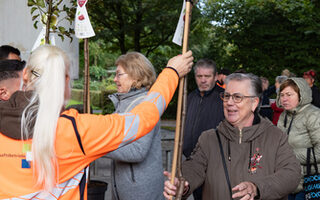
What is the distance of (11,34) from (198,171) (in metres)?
5.83

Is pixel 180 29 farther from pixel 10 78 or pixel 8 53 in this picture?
pixel 8 53

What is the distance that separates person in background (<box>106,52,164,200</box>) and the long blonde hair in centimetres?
116

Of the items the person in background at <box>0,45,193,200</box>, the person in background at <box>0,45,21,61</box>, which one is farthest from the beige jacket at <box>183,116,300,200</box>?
the person in background at <box>0,45,21,61</box>

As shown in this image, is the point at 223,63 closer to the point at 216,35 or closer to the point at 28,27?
the point at 216,35

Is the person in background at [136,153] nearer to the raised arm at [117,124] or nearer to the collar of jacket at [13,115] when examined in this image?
the raised arm at [117,124]

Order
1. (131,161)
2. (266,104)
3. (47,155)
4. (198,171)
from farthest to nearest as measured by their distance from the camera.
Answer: (266,104) → (131,161) → (198,171) → (47,155)

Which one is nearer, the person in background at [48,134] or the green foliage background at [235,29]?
the person in background at [48,134]

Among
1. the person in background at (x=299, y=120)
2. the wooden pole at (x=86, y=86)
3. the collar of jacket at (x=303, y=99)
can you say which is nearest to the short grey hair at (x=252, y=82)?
the person in background at (x=299, y=120)

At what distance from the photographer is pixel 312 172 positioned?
154 inches

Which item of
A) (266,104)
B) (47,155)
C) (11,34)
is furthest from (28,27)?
(47,155)

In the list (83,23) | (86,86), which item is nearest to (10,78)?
(83,23)

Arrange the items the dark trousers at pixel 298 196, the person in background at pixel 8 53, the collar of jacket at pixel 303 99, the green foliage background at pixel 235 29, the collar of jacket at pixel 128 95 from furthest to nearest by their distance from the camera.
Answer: the green foliage background at pixel 235 29, the collar of jacket at pixel 303 99, the dark trousers at pixel 298 196, the person in background at pixel 8 53, the collar of jacket at pixel 128 95

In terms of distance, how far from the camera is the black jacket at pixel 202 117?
4945mm

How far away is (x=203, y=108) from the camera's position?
503 centimetres
